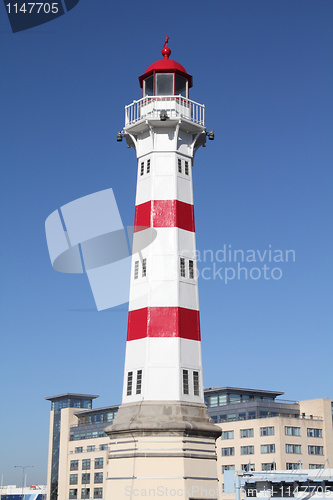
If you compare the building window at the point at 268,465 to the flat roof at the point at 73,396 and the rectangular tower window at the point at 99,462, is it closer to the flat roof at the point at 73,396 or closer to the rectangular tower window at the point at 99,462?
the rectangular tower window at the point at 99,462

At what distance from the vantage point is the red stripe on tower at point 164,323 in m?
37.7

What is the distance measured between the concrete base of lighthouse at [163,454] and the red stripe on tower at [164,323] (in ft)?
13.9

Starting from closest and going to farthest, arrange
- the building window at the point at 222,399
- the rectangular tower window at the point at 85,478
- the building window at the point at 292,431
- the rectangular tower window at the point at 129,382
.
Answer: the rectangular tower window at the point at 129,382, the building window at the point at 292,431, the building window at the point at 222,399, the rectangular tower window at the point at 85,478

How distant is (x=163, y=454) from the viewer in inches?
1395

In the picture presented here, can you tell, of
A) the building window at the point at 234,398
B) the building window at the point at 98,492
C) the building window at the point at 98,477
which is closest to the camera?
the building window at the point at 234,398

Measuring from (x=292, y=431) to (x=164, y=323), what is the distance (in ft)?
216

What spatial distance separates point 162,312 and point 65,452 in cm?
11046

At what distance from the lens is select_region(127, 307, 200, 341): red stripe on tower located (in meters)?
37.7

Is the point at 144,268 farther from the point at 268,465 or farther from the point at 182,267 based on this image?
the point at 268,465

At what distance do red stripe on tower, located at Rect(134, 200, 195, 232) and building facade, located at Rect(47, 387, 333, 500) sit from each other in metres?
44.8

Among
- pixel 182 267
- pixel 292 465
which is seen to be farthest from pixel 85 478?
pixel 182 267

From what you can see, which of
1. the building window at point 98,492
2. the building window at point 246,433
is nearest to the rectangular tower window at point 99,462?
the building window at point 98,492

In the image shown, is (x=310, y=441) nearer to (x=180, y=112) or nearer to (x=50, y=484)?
(x=180, y=112)

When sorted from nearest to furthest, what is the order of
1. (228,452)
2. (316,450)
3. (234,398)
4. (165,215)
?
(165,215)
(316,450)
(228,452)
(234,398)
